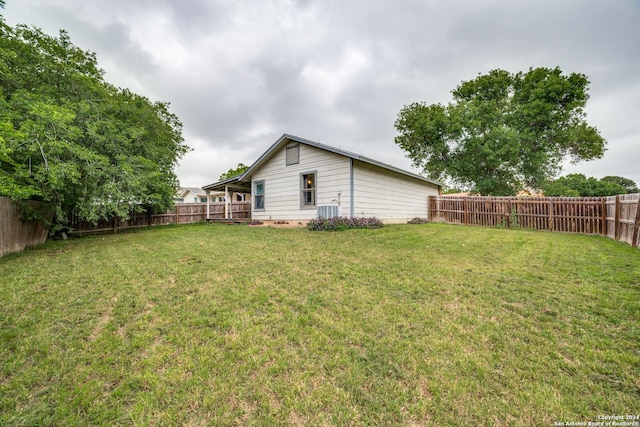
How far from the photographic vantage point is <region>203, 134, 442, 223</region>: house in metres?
10.2

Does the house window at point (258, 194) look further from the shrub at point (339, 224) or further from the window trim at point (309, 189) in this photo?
the shrub at point (339, 224)

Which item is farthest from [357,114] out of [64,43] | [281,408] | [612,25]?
[281,408]

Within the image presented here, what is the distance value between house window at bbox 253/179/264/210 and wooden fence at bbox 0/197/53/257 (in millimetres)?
7923

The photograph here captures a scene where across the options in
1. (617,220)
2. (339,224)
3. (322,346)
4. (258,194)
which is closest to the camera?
(322,346)

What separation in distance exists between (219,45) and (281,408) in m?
13.3

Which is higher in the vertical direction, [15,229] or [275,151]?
[275,151]

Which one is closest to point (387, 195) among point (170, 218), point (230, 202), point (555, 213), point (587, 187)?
point (555, 213)

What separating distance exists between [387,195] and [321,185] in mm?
3770

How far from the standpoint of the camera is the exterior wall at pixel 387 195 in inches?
411

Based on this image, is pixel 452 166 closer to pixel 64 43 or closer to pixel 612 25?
pixel 612 25

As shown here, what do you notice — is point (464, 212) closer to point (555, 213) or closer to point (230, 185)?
point (555, 213)

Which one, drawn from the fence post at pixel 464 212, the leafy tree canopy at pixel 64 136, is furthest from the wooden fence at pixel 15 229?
the fence post at pixel 464 212

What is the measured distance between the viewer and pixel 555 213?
34.8ft

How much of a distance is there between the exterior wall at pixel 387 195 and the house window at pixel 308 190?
209cm
